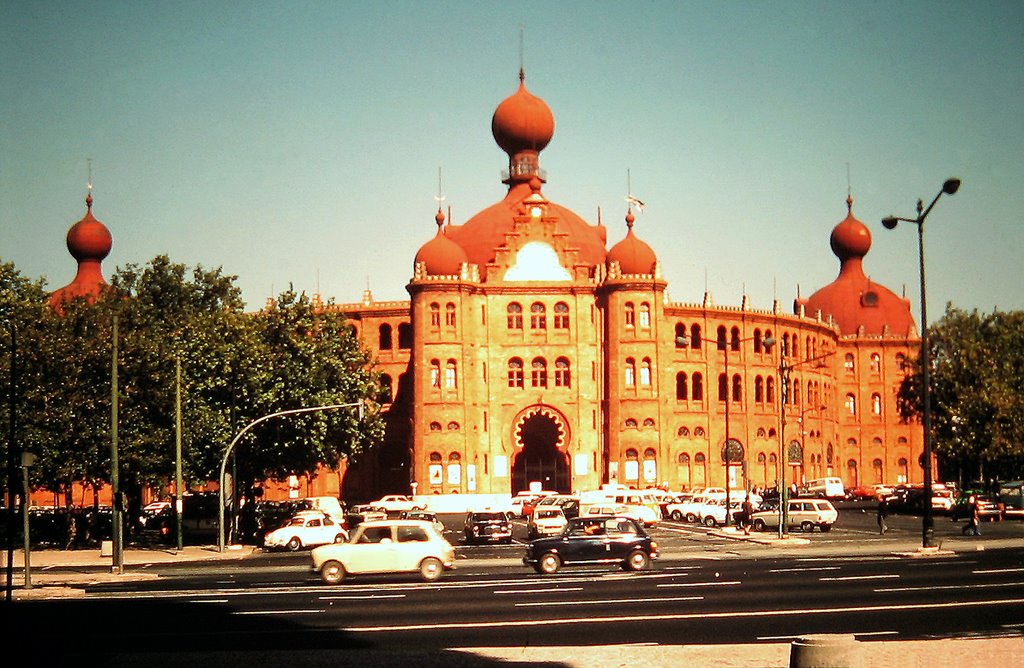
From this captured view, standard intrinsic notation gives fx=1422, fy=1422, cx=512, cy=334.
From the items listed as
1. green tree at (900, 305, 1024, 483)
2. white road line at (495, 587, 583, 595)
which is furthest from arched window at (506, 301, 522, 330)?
white road line at (495, 587, 583, 595)

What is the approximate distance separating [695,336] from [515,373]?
14.8m

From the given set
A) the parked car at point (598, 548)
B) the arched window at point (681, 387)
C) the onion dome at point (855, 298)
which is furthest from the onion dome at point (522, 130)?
the parked car at point (598, 548)

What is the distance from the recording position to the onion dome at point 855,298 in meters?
127

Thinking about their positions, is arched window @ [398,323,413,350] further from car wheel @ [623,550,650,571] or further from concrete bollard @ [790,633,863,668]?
concrete bollard @ [790,633,863,668]

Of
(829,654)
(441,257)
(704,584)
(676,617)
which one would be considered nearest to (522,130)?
(441,257)

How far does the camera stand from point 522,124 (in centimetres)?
10988

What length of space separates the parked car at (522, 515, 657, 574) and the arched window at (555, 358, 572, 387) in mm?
56252

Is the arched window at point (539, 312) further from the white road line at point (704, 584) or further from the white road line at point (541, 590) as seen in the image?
the white road line at point (541, 590)

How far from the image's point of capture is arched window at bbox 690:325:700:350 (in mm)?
102181

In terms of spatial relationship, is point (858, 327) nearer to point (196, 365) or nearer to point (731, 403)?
point (731, 403)

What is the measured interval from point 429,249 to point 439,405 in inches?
431

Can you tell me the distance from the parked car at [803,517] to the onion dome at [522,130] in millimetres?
51009

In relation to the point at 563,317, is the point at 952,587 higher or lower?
lower

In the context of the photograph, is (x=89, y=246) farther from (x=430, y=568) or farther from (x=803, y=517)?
(x=430, y=568)
